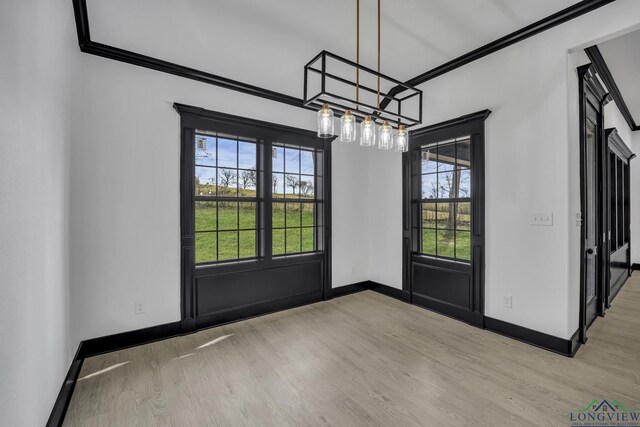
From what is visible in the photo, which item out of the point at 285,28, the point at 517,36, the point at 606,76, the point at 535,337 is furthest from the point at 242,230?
the point at 606,76

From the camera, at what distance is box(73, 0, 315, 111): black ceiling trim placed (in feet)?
7.54

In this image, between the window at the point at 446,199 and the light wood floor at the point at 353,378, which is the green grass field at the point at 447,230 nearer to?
the window at the point at 446,199

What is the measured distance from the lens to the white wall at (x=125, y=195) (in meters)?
2.51

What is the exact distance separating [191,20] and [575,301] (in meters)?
4.29

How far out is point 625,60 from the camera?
3.27 metres

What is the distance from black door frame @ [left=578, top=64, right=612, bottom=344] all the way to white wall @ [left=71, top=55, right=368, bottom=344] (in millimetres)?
3642

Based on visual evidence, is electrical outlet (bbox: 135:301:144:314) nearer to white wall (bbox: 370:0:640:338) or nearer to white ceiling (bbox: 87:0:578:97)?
white ceiling (bbox: 87:0:578:97)

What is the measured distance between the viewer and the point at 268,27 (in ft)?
8.75

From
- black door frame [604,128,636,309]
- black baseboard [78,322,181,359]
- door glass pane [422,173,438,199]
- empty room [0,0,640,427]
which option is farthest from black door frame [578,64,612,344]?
black baseboard [78,322,181,359]

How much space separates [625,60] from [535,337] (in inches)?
129

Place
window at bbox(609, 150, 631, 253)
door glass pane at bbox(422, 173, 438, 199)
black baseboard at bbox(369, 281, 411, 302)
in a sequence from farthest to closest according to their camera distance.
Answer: window at bbox(609, 150, 631, 253), black baseboard at bbox(369, 281, 411, 302), door glass pane at bbox(422, 173, 438, 199)

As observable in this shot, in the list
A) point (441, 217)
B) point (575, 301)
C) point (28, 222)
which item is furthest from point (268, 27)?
point (575, 301)

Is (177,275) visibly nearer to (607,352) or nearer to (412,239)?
(412,239)

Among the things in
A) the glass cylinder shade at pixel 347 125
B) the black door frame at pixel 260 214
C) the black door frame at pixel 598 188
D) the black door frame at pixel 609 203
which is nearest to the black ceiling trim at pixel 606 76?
the black door frame at pixel 598 188
